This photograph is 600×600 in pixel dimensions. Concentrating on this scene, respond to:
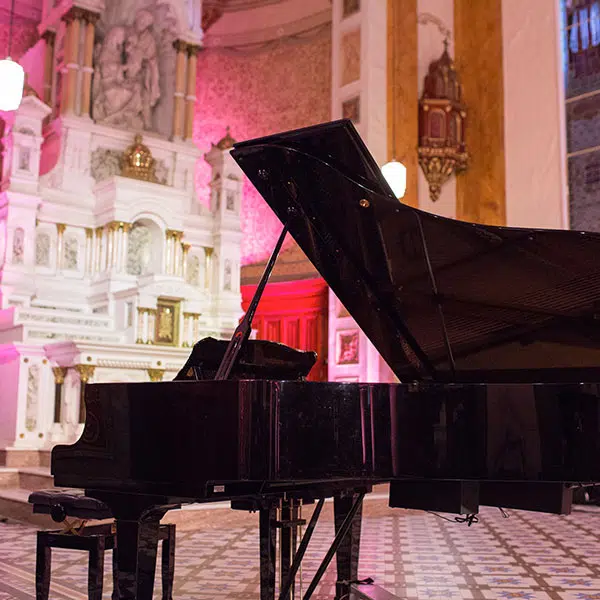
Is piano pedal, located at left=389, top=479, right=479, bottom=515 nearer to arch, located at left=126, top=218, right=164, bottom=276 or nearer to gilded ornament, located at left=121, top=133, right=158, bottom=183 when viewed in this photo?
arch, located at left=126, top=218, right=164, bottom=276

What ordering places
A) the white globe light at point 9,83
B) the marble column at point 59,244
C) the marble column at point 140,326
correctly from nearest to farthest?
the white globe light at point 9,83
the marble column at point 140,326
the marble column at point 59,244

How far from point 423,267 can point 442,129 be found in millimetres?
6886

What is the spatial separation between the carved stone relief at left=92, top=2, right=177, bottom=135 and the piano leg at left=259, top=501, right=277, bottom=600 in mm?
6829

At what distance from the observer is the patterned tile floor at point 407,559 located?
11.5 ft

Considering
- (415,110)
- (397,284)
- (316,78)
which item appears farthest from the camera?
(316,78)

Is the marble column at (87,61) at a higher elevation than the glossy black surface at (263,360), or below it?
higher

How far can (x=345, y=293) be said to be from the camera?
9.22 feet

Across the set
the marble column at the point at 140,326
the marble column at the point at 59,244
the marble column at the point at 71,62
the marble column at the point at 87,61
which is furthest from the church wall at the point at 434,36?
the marble column at the point at 59,244

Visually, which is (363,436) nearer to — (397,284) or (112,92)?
(397,284)

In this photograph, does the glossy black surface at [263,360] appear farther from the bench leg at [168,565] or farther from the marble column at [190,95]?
the marble column at [190,95]

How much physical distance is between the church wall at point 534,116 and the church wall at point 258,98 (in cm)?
235

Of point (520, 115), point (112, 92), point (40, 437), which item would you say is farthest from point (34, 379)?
point (520, 115)

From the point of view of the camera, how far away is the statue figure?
899 cm

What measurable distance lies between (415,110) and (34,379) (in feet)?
16.7
